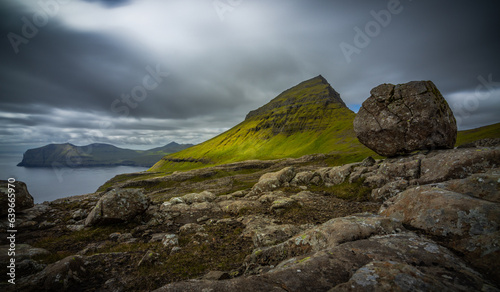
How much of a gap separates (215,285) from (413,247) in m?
7.57

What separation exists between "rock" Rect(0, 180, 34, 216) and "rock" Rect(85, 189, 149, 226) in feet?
28.5

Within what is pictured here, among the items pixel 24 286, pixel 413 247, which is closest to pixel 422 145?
pixel 413 247

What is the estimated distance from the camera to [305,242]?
911 cm

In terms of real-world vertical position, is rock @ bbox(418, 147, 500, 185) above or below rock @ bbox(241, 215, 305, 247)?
above

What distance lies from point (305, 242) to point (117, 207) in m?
20.8

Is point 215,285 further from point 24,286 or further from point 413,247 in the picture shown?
point 24,286

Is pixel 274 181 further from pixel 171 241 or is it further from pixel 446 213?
pixel 446 213

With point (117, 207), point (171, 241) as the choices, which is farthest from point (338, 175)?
point (117, 207)

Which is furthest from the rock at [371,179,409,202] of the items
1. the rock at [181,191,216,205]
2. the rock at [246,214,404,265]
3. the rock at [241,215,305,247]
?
the rock at [181,191,216,205]

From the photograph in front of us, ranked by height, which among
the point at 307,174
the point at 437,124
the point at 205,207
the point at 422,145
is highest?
the point at 437,124

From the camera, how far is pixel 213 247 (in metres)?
13.4

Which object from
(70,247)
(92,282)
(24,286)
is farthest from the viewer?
(70,247)

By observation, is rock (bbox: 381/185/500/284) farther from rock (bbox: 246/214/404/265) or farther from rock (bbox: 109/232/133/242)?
rock (bbox: 109/232/133/242)

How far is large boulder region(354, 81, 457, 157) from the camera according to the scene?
23.8 m
